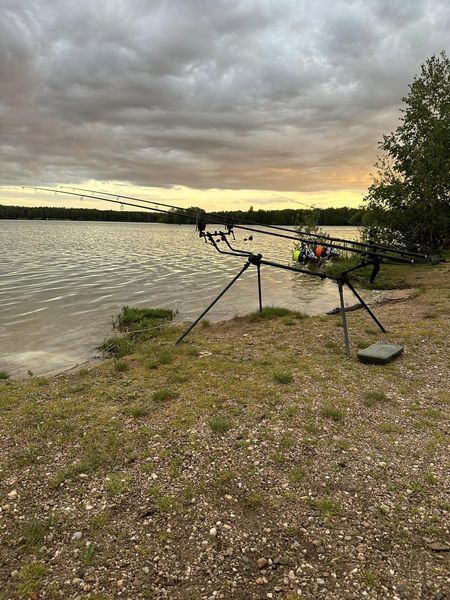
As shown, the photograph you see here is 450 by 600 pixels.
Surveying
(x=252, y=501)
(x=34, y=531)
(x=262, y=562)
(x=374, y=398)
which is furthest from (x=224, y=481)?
(x=374, y=398)

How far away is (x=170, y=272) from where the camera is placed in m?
30.6

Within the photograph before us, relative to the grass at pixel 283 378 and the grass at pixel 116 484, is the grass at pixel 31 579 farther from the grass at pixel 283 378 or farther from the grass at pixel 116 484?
the grass at pixel 283 378

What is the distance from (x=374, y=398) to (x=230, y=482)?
129 inches

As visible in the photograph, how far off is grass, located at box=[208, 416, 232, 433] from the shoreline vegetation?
0.08 ft

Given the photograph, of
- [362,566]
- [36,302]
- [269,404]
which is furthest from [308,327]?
[36,302]

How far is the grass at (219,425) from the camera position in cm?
584

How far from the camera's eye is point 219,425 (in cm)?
592

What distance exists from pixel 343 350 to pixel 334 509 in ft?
18.7

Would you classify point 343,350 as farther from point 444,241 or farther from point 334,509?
point 444,241

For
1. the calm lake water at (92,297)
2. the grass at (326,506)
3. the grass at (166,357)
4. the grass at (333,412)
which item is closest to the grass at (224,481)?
the grass at (326,506)

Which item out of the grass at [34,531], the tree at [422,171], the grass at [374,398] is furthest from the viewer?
the tree at [422,171]

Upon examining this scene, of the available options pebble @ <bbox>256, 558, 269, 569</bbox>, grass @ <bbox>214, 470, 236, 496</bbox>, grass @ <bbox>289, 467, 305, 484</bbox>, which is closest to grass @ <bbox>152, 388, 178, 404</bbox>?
grass @ <bbox>214, 470, 236, 496</bbox>

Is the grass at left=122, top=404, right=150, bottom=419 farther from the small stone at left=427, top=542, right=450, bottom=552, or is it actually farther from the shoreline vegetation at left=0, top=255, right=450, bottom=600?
the small stone at left=427, top=542, right=450, bottom=552

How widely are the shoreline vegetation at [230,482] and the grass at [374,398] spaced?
0.05 m
